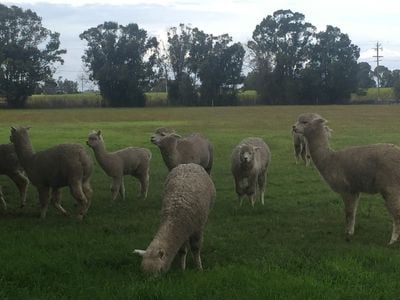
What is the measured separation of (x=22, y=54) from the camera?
85.5m

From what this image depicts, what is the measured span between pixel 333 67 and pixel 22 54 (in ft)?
157

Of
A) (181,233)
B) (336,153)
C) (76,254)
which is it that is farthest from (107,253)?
(336,153)

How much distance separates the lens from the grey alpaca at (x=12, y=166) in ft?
41.7

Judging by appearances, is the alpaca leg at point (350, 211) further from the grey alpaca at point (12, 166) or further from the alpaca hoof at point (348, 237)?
the grey alpaca at point (12, 166)

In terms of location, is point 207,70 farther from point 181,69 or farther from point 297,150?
point 297,150

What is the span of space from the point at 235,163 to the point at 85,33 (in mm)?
85404

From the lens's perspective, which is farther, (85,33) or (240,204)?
(85,33)

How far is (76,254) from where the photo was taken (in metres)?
8.16

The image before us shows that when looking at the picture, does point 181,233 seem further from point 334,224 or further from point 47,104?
point 47,104

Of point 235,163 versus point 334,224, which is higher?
point 235,163

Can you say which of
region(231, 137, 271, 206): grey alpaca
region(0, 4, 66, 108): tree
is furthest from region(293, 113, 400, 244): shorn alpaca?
region(0, 4, 66, 108): tree

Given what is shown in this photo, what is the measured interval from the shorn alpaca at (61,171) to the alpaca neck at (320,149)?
14.0 ft

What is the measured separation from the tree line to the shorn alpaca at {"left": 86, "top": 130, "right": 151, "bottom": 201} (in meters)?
73.8

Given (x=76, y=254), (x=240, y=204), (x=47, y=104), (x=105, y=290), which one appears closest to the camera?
(x=105, y=290)
